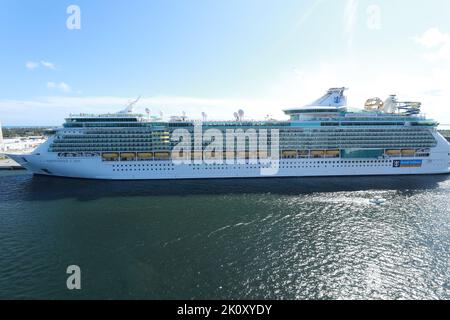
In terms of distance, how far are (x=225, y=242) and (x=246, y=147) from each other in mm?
23763

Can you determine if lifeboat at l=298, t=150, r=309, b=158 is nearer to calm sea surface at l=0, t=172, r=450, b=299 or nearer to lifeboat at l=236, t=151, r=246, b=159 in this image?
calm sea surface at l=0, t=172, r=450, b=299

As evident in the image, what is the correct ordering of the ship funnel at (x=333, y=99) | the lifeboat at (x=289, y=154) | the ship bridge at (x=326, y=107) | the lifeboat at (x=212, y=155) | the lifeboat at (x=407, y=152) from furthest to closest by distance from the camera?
the ship funnel at (x=333, y=99) < the ship bridge at (x=326, y=107) < the lifeboat at (x=407, y=152) < the lifeboat at (x=289, y=154) < the lifeboat at (x=212, y=155)

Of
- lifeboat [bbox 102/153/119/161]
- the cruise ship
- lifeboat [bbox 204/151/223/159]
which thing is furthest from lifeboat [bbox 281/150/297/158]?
lifeboat [bbox 102/153/119/161]

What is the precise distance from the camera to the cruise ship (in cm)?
4038

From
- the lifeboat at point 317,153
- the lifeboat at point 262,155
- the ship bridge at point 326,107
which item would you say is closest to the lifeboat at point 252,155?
the lifeboat at point 262,155

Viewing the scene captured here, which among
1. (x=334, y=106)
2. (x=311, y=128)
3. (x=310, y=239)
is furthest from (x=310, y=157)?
(x=310, y=239)

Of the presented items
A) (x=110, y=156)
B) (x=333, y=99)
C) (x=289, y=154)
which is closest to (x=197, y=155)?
(x=110, y=156)

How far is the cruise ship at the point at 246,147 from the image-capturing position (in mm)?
40375

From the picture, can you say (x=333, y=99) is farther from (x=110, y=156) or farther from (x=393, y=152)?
(x=110, y=156)

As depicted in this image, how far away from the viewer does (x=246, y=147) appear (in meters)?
42.9

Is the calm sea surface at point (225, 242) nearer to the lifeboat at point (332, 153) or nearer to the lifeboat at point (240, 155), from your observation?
the lifeboat at point (240, 155)

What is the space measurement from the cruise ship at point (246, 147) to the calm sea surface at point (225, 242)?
18.7ft

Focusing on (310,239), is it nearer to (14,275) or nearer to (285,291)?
(285,291)
